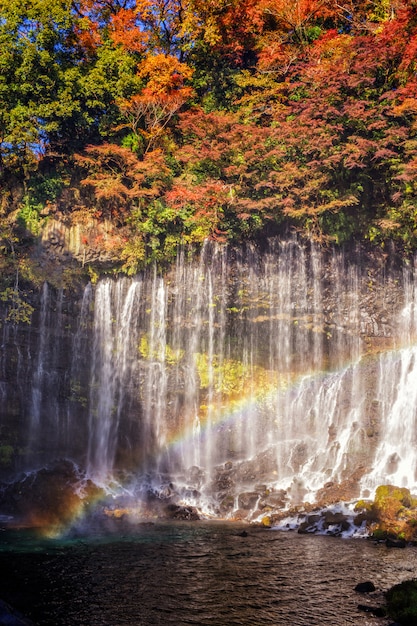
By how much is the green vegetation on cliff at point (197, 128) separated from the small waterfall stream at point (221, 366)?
2.13m

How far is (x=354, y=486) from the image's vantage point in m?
23.2

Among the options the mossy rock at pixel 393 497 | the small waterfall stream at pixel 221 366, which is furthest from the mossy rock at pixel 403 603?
the small waterfall stream at pixel 221 366

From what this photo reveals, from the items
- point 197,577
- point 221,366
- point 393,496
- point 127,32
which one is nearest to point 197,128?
point 127,32

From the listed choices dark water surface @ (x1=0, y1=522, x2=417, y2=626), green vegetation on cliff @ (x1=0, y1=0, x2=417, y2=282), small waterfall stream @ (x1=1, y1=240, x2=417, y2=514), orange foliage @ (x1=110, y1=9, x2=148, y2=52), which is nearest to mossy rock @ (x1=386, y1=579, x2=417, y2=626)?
dark water surface @ (x1=0, y1=522, x2=417, y2=626)

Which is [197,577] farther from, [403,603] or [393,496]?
[393,496]

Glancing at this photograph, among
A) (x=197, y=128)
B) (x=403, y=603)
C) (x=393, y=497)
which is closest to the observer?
(x=403, y=603)

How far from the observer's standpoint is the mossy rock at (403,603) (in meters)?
10.8

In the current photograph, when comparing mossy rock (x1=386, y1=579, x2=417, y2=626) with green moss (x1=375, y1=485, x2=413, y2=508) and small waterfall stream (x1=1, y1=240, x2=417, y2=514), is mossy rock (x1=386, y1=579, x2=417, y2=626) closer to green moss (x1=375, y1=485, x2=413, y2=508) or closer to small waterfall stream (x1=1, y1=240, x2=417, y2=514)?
green moss (x1=375, y1=485, x2=413, y2=508)

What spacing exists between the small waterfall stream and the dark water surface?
27.7ft

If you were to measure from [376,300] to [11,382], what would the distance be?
→ 20119 mm

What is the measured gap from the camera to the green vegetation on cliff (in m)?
26.5

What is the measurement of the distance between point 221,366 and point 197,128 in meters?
13.5

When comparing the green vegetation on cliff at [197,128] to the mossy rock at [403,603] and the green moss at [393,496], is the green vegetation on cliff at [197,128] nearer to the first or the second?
the green moss at [393,496]

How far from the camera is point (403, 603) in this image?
11242 mm
